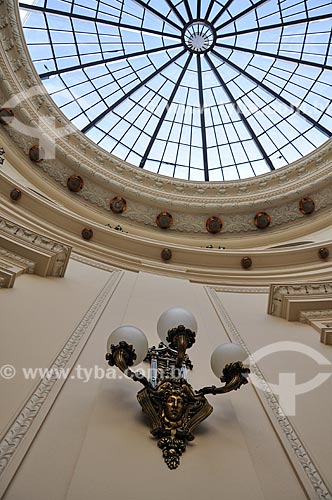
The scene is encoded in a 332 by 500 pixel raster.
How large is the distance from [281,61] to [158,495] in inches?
552

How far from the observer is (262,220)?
11523 mm

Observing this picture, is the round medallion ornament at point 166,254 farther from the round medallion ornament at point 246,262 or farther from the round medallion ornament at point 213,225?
the round medallion ornament at point 213,225

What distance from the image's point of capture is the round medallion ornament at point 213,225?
11.7 metres

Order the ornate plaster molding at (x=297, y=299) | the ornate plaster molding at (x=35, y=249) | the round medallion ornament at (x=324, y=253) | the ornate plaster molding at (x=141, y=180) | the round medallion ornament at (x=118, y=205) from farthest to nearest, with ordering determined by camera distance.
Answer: the round medallion ornament at (x=118, y=205), the ornate plaster molding at (x=141, y=180), the round medallion ornament at (x=324, y=253), the ornate plaster molding at (x=35, y=249), the ornate plaster molding at (x=297, y=299)

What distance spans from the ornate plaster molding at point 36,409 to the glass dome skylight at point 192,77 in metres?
10.5

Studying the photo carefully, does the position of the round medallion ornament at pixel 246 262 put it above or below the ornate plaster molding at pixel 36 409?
above

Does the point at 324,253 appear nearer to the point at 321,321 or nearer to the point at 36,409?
the point at 321,321

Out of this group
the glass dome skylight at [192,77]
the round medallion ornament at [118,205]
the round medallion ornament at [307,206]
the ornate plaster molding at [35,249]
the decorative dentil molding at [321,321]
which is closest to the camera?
the decorative dentil molding at [321,321]

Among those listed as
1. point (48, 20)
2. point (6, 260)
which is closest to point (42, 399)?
point (6, 260)

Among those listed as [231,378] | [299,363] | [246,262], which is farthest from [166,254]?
[231,378]

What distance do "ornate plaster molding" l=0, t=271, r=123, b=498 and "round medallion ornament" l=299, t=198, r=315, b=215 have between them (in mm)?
8292

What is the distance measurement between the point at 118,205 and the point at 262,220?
13.0ft

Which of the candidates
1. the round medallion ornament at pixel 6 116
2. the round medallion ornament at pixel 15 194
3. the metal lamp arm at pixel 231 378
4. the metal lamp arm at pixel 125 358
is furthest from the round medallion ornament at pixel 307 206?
the metal lamp arm at pixel 125 358

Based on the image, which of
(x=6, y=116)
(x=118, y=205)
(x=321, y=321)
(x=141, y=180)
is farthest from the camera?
(x=141, y=180)
